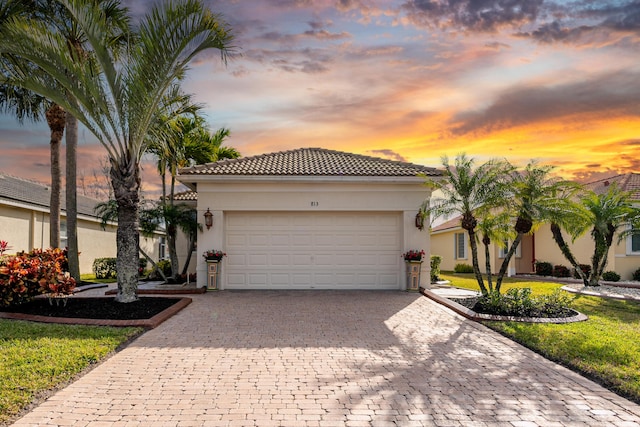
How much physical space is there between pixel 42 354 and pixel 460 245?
23749 mm

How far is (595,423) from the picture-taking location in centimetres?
446

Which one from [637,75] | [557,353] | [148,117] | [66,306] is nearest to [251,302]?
[66,306]

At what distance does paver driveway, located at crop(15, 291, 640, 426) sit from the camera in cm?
454

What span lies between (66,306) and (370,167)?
9.39m

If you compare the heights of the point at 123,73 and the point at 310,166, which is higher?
→ the point at 123,73

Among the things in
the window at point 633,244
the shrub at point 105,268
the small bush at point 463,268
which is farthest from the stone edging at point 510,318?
the shrub at point 105,268

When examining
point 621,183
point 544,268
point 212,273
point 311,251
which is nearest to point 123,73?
point 212,273

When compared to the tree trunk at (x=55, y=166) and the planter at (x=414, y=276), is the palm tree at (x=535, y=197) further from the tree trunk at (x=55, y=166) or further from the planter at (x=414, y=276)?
the tree trunk at (x=55, y=166)

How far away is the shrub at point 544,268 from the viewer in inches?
818

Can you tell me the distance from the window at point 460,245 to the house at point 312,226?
12961 millimetres

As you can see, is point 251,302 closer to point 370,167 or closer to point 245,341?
point 245,341

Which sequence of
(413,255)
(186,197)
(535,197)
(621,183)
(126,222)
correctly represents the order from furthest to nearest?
(621,183) < (186,197) < (413,255) < (535,197) < (126,222)

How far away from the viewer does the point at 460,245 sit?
1053 inches

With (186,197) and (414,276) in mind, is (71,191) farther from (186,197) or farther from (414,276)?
(414,276)
